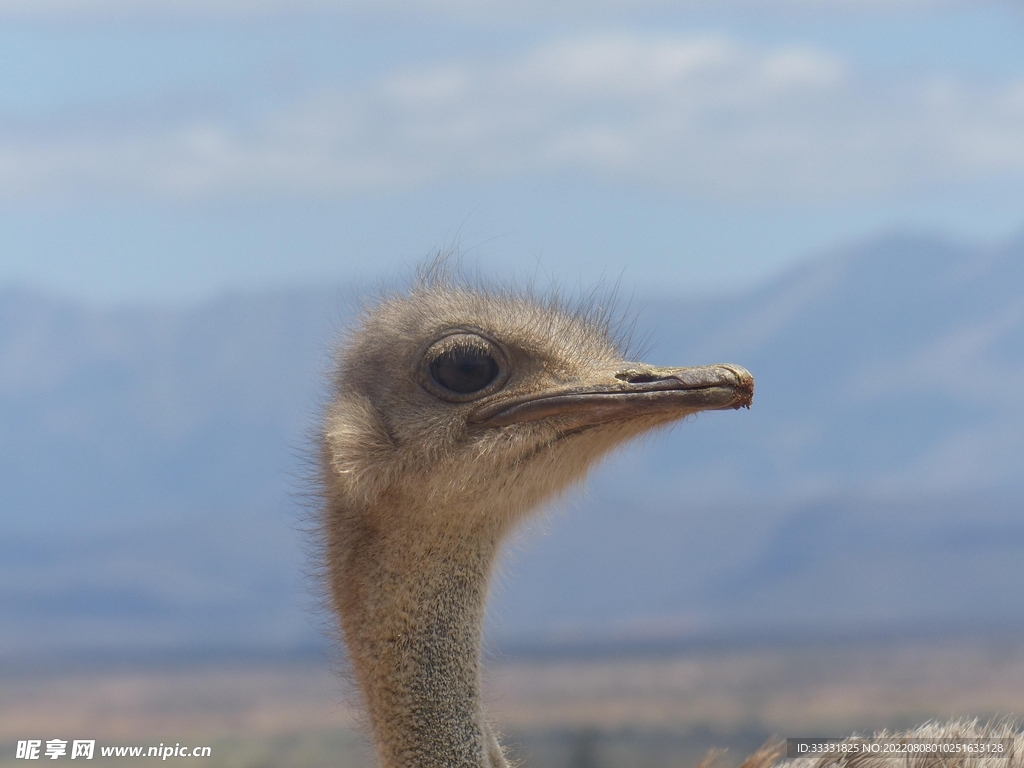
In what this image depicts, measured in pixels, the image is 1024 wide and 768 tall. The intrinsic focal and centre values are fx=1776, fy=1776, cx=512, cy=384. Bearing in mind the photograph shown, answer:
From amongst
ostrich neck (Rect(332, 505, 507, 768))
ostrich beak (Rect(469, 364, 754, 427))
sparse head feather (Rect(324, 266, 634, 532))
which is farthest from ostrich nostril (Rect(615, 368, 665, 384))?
ostrich neck (Rect(332, 505, 507, 768))

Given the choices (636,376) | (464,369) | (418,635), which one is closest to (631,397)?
(636,376)

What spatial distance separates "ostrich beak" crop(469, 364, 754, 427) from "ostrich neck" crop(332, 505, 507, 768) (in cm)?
Result: 39

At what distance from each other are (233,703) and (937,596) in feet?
306

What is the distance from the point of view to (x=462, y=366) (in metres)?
5.55

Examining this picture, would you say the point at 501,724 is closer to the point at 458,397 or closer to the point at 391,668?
the point at 391,668

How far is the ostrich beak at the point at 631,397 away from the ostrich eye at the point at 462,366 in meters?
0.10

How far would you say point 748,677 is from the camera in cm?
8131

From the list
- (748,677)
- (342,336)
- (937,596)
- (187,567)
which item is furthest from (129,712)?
(187,567)

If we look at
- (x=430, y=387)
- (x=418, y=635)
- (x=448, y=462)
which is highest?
(x=430, y=387)

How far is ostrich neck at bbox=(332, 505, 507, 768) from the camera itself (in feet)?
16.7

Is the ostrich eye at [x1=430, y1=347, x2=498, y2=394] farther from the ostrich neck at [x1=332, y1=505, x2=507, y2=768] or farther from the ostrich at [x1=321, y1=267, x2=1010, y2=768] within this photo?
the ostrich neck at [x1=332, y1=505, x2=507, y2=768]

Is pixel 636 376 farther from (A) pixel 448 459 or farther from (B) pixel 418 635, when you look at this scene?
(B) pixel 418 635

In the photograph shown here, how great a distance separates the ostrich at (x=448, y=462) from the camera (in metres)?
5.12

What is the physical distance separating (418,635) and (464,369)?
87 cm
